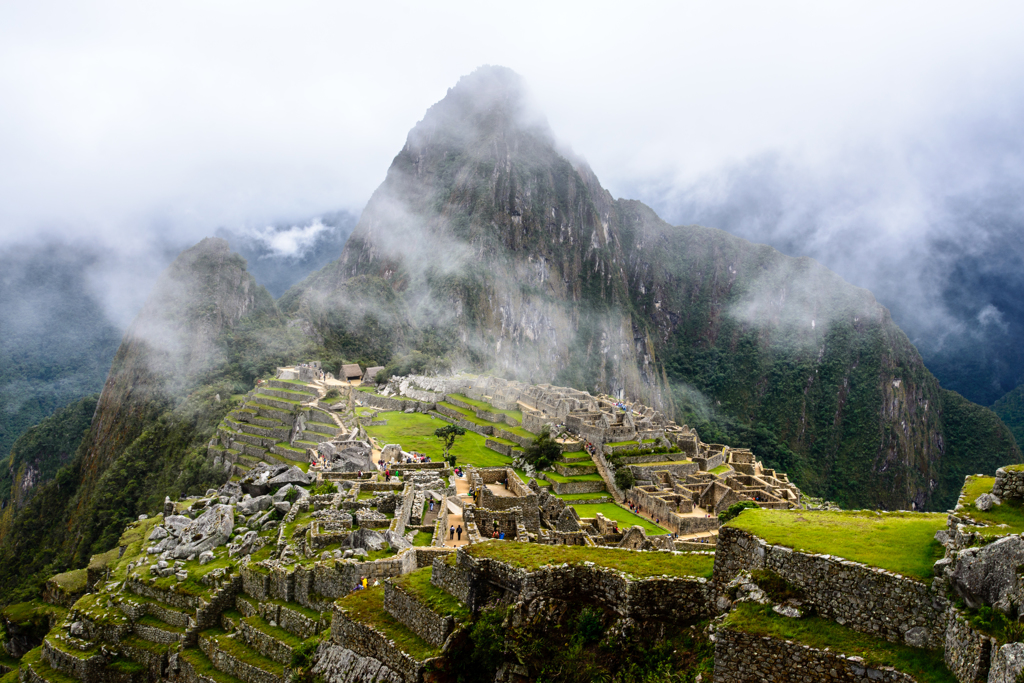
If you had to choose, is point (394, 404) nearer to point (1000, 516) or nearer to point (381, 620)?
point (381, 620)

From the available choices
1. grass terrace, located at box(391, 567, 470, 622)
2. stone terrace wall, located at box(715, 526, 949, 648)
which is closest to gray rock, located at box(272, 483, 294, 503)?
grass terrace, located at box(391, 567, 470, 622)

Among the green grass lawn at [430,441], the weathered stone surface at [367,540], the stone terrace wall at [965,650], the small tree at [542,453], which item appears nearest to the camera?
the stone terrace wall at [965,650]

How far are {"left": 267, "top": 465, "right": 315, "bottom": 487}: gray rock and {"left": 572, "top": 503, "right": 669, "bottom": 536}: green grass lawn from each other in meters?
16.2

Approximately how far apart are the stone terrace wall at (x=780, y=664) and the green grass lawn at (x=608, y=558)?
112cm

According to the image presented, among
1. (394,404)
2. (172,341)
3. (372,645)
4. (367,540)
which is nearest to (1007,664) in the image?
(372,645)

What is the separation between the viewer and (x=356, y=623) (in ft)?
33.0

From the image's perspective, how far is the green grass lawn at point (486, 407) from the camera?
183 feet

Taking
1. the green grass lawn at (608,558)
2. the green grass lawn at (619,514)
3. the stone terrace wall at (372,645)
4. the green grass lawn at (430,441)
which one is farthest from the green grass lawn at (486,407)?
the green grass lawn at (608,558)

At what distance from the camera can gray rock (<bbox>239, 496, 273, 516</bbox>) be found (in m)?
19.3

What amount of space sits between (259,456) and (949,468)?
177773 mm

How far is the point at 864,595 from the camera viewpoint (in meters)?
5.67

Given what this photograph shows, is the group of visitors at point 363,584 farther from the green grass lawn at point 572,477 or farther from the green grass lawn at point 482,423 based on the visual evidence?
the green grass lawn at point 482,423

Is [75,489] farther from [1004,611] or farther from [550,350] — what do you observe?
[550,350]

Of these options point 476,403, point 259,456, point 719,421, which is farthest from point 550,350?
point 259,456
